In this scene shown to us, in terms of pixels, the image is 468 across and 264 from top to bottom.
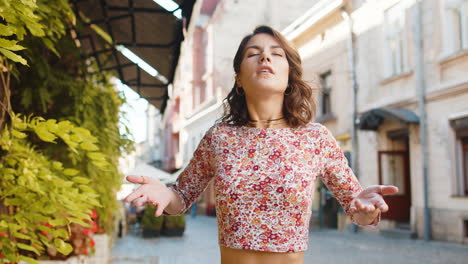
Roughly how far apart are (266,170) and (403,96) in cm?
1294

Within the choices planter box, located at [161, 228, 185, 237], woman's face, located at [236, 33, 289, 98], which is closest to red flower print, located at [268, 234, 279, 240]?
woman's face, located at [236, 33, 289, 98]

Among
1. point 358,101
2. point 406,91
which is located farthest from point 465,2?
point 358,101

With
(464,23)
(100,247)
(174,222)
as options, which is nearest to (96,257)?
(100,247)

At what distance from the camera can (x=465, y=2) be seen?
11602 millimetres

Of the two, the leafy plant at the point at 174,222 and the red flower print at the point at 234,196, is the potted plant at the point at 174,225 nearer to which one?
the leafy plant at the point at 174,222

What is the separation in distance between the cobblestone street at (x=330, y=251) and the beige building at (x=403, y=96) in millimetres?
1247

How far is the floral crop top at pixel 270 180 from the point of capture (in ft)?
5.73

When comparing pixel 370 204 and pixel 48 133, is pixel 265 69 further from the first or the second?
pixel 48 133

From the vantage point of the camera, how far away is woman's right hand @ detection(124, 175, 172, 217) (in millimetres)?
1666

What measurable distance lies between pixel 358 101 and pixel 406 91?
8.11ft

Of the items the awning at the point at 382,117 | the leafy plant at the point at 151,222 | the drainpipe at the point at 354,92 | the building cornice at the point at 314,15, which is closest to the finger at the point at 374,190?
the awning at the point at 382,117

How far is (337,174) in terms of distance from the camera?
73.9 inches

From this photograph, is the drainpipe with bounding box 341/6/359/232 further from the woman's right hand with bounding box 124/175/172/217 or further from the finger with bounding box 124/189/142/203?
the finger with bounding box 124/189/142/203

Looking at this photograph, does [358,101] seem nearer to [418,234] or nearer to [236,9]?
[418,234]
